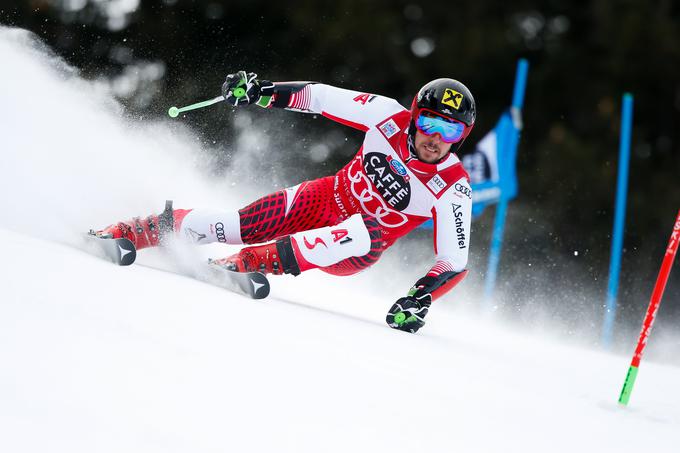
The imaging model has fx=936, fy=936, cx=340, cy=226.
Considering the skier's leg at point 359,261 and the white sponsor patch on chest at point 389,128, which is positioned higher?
the white sponsor patch on chest at point 389,128

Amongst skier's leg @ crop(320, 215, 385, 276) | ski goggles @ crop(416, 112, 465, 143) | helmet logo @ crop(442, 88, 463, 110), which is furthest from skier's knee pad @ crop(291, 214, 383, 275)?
helmet logo @ crop(442, 88, 463, 110)

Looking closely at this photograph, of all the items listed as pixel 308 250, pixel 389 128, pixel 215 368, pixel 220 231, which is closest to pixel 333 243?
pixel 308 250

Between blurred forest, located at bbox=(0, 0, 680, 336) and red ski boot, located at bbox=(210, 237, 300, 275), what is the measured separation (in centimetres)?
861

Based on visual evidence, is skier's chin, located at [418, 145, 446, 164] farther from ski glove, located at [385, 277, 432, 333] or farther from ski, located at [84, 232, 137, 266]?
ski, located at [84, 232, 137, 266]

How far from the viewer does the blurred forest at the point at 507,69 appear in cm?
1658

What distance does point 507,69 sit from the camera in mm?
21141

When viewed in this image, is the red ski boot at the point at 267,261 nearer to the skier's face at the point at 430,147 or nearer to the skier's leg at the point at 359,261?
the skier's leg at the point at 359,261

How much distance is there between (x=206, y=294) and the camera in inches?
183

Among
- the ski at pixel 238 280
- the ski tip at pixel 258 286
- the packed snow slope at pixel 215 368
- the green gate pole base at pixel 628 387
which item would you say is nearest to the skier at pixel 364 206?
the ski at pixel 238 280

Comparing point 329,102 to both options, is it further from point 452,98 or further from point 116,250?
point 116,250

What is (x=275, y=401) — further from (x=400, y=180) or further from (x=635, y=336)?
(x=635, y=336)

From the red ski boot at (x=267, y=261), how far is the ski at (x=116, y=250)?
59 centimetres

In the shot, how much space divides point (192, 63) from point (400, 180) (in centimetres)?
Answer: 1073

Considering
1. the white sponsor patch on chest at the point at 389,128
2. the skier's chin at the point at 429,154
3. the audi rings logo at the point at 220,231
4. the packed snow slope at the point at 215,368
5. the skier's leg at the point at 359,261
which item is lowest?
the packed snow slope at the point at 215,368
